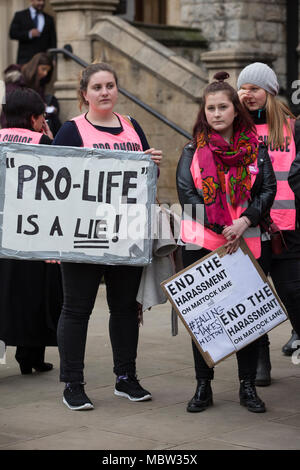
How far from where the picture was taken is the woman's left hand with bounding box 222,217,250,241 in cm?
604

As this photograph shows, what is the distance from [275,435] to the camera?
A: 5645 millimetres

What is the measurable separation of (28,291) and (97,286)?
3.18 feet

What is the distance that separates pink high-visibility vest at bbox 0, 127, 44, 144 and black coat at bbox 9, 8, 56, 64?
24.1 feet

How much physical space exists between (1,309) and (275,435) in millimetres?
2301

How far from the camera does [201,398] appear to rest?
6.25m

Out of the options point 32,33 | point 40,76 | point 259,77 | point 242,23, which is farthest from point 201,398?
point 242,23

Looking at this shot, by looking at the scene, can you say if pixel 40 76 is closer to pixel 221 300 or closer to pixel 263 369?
pixel 263 369

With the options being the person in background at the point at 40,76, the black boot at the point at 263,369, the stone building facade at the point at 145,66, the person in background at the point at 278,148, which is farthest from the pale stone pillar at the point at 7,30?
the black boot at the point at 263,369

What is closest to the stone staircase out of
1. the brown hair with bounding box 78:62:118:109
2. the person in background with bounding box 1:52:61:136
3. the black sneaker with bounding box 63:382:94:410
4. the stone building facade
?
the stone building facade

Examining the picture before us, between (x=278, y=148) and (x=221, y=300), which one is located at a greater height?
(x=278, y=148)

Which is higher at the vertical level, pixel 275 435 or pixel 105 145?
pixel 105 145

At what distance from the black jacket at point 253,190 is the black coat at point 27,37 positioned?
8.38 meters
